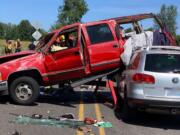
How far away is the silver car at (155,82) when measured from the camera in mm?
10500

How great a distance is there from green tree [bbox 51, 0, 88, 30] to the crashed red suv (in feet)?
250

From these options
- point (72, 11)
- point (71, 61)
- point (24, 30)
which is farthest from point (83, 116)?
point (24, 30)

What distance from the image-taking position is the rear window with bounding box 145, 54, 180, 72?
1070 centimetres

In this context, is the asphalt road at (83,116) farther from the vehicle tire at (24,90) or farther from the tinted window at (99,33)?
the tinted window at (99,33)

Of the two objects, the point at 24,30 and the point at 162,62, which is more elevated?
the point at 162,62

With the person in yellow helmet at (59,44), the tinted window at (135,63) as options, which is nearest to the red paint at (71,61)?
the person in yellow helmet at (59,44)

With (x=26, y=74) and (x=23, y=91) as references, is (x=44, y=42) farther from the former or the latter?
(x=23, y=91)

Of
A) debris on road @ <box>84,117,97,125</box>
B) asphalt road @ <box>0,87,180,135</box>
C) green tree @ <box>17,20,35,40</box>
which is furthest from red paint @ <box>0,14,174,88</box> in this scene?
green tree @ <box>17,20,35,40</box>

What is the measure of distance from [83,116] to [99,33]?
2.95 m

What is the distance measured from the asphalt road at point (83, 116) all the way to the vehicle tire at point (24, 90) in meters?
0.22

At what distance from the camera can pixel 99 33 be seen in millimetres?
13867

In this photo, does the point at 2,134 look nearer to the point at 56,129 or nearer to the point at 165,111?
the point at 56,129

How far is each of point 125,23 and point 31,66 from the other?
323 cm

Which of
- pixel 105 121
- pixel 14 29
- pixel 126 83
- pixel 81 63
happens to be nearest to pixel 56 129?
pixel 105 121
